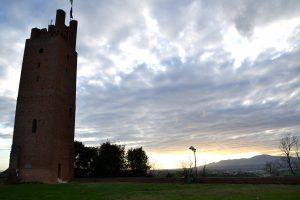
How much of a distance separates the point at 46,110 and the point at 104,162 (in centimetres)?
1529

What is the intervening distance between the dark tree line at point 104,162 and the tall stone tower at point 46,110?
877cm

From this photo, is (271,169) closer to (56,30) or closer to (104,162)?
→ (104,162)

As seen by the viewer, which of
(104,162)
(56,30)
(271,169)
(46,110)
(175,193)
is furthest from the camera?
(271,169)

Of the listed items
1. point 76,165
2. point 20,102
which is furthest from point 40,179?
point 76,165

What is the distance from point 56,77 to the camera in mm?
35844

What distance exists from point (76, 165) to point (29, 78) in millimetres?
16688

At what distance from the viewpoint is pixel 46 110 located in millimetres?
34719

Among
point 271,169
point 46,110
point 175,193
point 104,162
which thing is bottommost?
point 175,193

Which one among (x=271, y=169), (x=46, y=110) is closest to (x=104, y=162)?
(x=46, y=110)

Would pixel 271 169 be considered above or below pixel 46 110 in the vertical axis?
below

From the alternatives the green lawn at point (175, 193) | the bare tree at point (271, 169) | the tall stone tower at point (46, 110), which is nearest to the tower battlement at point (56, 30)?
the tall stone tower at point (46, 110)

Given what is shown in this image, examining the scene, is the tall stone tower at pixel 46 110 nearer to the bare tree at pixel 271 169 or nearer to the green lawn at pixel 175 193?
the green lawn at pixel 175 193

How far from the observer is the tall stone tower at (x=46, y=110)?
33.2 metres

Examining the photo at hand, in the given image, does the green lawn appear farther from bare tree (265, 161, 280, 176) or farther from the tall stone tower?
bare tree (265, 161, 280, 176)
